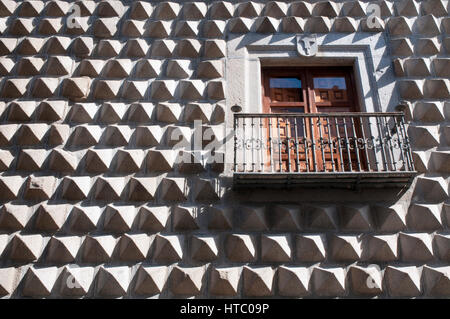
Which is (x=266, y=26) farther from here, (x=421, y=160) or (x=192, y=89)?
(x=421, y=160)

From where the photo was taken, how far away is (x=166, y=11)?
656 cm

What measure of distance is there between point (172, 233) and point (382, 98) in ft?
10.4

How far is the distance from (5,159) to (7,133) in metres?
0.38

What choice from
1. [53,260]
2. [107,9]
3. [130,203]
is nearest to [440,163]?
[130,203]

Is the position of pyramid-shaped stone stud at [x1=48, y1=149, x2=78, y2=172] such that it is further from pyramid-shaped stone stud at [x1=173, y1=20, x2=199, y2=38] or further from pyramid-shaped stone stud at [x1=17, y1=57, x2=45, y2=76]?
pyramid-shaped stone stud at [x1=173, y1=20, x2=199, y2=38]

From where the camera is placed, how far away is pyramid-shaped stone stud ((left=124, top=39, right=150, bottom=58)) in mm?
6211

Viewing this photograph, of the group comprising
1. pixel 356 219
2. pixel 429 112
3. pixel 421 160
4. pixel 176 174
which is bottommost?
pixel 356 219

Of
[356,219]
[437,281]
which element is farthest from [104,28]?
[437,281]

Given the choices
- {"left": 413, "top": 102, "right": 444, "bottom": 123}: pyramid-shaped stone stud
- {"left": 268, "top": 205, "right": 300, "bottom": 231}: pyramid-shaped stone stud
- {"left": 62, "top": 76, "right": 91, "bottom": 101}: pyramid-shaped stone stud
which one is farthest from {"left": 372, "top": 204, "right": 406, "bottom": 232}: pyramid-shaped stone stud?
{"left": 62, "top": 76, "right": 91, "bottom": 101}: pyramid-shaped stone stud

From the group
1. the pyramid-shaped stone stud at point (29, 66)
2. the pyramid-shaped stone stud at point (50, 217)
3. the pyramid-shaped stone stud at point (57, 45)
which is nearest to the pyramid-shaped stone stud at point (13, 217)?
the pyramid-shaped stone stud at point (50, 217)

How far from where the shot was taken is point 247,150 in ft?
17.8

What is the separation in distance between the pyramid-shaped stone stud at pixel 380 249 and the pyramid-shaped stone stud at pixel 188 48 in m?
3.32
